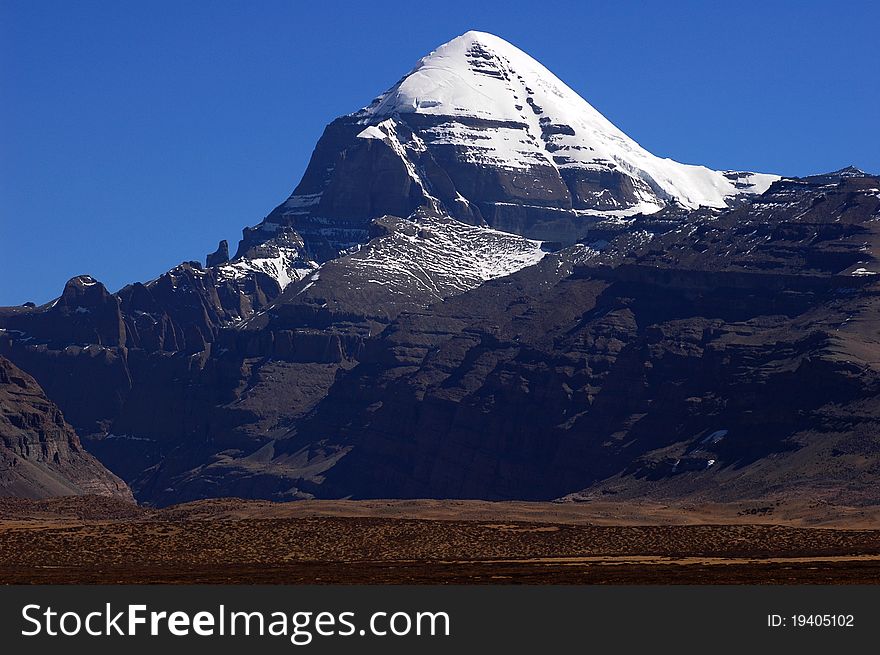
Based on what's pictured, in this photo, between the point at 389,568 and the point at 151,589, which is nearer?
the point at 151,589

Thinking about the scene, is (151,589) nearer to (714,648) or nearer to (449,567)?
(714,648)

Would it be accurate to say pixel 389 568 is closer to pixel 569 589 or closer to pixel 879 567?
pixel 879 567

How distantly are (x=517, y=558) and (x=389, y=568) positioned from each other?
2153 cm

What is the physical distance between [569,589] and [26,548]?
95.0 m

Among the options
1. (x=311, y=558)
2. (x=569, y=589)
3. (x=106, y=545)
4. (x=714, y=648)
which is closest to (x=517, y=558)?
(x=311, y=558)

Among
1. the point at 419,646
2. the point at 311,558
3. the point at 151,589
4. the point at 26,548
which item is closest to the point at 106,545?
the point at 26,548

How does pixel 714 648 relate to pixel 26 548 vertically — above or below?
below

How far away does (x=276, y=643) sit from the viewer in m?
96.9

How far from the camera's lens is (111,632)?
9819 centimetres

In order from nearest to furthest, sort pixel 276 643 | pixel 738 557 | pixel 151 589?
pixel 276 643
pixel 151 589
pixel 738 557

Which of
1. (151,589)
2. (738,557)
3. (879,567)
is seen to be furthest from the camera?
(738,557)

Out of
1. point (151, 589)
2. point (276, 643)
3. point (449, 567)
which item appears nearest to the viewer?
point (276, 643)

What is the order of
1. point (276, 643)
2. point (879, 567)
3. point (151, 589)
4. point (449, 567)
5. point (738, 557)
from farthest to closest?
point (738, 557)
point (449, 567)
point (879, 567)
point (151, 589)
point (276, 643)

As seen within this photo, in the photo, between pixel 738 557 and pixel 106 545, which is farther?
pixel 106 545
